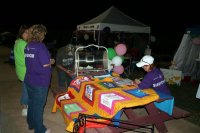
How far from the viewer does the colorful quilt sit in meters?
3.47

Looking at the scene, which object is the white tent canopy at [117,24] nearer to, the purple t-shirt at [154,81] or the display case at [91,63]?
the display case at [91,63]

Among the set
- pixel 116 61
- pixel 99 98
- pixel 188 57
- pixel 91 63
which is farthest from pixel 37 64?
pixel 188 57

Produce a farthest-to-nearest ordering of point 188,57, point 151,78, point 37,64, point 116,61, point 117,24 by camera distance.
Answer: point 117,24
point 188,57
point 116,61
point 151,78
point 37,64

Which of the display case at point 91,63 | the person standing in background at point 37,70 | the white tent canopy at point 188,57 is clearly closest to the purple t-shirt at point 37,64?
the person standing in background at point 37,70

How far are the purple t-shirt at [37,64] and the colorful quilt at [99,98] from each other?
0.79 metres

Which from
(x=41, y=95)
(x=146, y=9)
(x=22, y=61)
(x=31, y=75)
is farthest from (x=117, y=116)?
(x=146, y=9)

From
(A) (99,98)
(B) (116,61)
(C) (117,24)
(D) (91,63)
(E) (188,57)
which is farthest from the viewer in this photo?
(C) (117,24)

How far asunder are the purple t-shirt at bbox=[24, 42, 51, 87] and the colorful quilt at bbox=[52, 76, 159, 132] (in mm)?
787

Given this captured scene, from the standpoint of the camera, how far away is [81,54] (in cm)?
595

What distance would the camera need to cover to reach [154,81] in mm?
4301

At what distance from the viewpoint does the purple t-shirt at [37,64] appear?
3475mm

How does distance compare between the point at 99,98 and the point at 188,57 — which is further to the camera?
the point at 188,57

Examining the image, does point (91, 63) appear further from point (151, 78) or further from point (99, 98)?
point (99, 98)

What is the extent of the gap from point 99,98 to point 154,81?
1.17 meters
